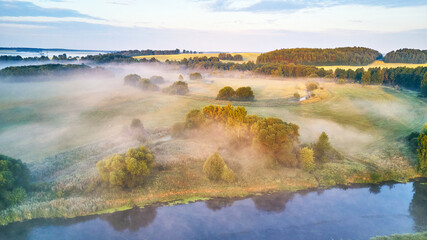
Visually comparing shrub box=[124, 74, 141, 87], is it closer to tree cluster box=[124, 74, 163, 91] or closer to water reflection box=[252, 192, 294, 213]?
tree cluster box=[124, 74, 163, 91]

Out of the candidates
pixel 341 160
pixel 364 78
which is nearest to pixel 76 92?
pixel 341 160

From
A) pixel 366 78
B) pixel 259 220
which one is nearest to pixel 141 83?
pixel 259 220

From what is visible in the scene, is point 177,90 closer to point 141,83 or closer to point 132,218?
point 141,83

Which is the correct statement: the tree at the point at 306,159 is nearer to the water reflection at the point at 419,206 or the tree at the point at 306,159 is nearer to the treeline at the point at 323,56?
the water reflection at the point at 419,206

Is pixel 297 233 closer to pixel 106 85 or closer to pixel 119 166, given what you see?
pixel 119 166

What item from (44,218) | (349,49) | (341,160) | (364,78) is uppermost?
(349,49)
